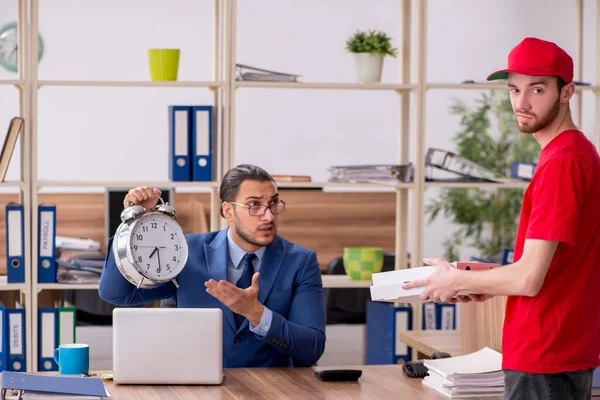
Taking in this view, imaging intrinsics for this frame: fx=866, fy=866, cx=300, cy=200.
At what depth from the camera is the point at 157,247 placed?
90.4 inches

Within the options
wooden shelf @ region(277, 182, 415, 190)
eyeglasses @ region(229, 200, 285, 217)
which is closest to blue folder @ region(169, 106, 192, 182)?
wooden shelf @ region(277, 182, 415, 190)

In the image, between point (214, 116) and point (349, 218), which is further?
point (349, 218)

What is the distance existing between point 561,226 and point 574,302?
0.56 feet

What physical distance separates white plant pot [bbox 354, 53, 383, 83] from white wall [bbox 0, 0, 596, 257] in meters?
2.95

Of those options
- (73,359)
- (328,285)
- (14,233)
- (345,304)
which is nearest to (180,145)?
(14,233)

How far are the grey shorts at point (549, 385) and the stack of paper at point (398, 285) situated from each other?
0.28 meters

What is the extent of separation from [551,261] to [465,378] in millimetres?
591

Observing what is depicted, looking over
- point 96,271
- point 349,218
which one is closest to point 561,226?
point 96,271

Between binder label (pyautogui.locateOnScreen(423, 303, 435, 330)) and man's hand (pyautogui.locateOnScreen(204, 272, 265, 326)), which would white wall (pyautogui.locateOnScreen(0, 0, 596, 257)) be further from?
man's hand (pyautogui.locateOnScreen(204, 272, 265, 326))

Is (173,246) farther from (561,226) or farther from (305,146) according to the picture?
(305,146)

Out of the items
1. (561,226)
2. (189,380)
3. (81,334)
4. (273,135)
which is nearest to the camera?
(561,226)

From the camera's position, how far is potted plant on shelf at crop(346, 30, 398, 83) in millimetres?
4051

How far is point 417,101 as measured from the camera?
400cm

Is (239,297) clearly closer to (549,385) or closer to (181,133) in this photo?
(549,385)
